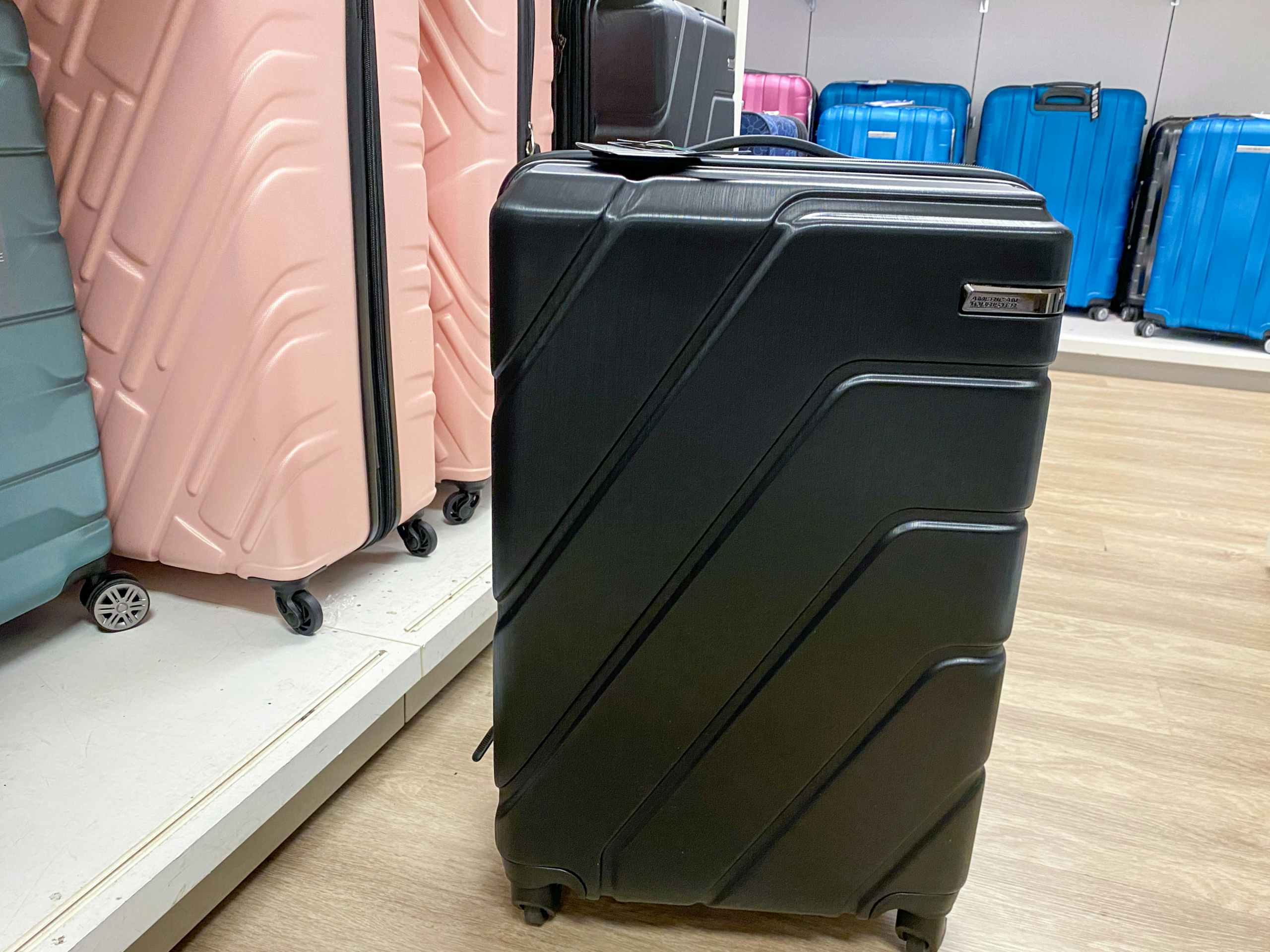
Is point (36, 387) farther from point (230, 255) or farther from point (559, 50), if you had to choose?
point (559, 50)

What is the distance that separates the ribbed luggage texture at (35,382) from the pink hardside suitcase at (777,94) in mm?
3040

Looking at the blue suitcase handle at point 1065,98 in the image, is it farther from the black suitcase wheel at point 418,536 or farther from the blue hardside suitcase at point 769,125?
the black suitcase wheel at point 418,536

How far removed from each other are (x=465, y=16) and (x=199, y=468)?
0.58 metres

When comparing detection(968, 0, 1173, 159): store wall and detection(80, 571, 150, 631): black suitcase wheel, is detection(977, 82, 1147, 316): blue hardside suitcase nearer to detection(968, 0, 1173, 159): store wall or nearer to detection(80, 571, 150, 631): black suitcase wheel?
detection(968, 0, 1173, 159): store wall

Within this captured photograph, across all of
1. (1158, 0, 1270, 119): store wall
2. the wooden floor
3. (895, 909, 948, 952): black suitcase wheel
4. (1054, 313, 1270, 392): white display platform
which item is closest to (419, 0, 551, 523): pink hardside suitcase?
the wooden floor

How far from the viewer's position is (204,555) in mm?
949

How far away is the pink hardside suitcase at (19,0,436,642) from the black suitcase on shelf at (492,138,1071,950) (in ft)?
1.06

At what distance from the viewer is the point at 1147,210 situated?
311 cm

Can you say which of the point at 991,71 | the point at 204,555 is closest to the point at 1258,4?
the point at 991,71

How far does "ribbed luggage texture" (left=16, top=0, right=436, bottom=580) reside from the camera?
0.79 metres

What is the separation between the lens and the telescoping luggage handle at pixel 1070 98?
10.0 feet

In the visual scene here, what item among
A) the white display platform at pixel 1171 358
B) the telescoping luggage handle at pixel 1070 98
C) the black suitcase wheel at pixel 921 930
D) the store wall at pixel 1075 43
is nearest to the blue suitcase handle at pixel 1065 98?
the telescoping luggage handle at pixel 1070 98

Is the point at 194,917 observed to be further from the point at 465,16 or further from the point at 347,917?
the point at 465,16

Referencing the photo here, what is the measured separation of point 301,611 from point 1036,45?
364 cm
